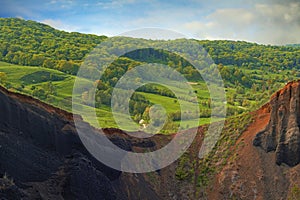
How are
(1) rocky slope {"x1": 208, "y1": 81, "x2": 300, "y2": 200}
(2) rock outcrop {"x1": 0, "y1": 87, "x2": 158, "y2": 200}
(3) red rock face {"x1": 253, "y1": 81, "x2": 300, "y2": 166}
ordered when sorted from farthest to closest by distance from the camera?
(3) red rock face {"x1": 253, "y1": 81, "x2": 300, "y2": 166} → (1) rocky slope {"x1": 208, "y1": 81, "x2": 300, "y2": 200} → (2) rock outcrop {"x1": 0, "y1": 87, "x2": 158, "y2": 200}

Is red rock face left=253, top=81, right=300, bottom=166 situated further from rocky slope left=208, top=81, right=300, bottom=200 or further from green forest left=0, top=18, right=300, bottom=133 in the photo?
green forest left=0, top=18, right=300, bottom=133

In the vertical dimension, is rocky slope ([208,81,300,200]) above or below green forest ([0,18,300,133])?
below

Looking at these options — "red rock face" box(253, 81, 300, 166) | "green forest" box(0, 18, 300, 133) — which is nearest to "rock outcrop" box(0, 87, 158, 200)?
"red rock face" box(253, 81, 300, 166)

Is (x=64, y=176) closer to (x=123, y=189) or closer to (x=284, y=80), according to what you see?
(x=123, y=189)

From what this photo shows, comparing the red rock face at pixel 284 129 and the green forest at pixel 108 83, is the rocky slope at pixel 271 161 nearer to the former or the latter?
the red rock face at pixel 284 129

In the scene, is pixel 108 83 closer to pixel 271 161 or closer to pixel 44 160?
pixel 271 161

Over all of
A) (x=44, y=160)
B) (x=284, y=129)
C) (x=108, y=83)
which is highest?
(x=108, y=83)

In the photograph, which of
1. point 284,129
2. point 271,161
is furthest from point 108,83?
point 284,129

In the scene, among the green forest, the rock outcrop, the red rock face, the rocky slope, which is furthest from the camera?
the green forest
